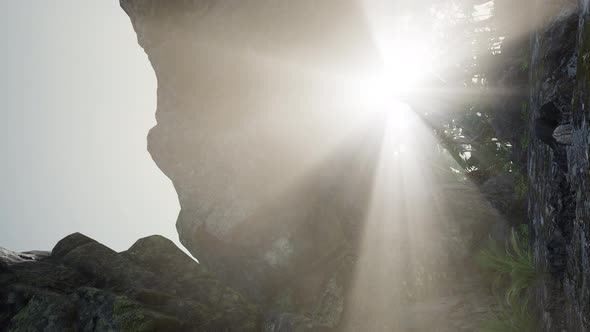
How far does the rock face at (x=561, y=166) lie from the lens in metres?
5.25

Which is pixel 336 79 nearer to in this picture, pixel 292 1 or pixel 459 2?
pixel 292 1

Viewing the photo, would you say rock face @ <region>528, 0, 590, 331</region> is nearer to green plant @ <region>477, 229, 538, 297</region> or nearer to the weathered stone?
green plant @ <region>477, 229, 538, 297</region>

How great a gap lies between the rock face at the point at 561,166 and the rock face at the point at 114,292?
9053mm

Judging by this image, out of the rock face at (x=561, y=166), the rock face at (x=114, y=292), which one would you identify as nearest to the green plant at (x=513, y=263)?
the rock face at (x=561, y=166)

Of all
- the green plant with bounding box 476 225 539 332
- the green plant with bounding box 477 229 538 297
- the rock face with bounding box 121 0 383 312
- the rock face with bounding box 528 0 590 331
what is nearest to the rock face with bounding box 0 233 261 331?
the rock face with bounding box 121 0 383 312

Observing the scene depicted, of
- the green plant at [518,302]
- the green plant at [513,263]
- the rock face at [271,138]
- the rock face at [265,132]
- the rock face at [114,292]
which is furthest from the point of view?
the rock face at [265,132]

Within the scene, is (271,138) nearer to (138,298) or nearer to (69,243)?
(138,298)

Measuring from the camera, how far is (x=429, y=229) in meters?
15.2

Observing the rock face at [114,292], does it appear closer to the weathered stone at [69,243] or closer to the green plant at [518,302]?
the weathered stone at [69,243]

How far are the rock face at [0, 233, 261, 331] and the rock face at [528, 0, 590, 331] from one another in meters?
9.05

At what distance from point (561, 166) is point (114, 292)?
475 inches

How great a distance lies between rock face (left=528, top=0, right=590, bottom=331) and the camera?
5246mm

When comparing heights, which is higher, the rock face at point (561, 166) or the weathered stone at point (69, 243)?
the rock face at point (561, 166)

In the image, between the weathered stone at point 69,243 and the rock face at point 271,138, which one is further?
the rock face at point 271,138
